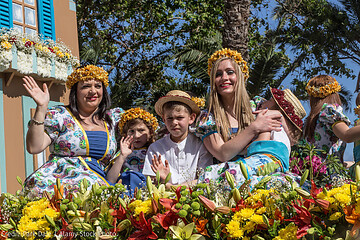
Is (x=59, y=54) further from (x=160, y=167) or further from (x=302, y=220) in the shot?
(x=302, y=220)

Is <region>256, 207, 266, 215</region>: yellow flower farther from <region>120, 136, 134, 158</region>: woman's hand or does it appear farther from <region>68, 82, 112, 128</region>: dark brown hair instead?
<region>68, 82, 112, 128</region>: dark brown hair

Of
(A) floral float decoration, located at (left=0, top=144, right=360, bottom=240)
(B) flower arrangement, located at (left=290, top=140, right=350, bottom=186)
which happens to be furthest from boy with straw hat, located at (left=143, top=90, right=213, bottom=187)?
(A) floral float decoration, located at (left=0, top=144, right=360, bottom=240)

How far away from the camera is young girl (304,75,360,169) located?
505 cm

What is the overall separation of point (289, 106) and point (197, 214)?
6.76ft

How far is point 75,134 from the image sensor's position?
430 centimetres

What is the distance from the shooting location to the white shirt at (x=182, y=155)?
393 cm

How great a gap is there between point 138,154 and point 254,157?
1721 mm

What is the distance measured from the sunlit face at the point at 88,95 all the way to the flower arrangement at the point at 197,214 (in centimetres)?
187

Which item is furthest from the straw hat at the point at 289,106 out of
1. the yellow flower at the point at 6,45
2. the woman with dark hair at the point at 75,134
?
the yellow flower at the point at 6,45

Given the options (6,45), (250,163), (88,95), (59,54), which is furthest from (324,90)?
(59,54)

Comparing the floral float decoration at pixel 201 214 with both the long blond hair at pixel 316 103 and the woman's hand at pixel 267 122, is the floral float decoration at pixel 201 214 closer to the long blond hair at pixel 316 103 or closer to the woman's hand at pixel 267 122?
the woman's hand at pixel 267 122

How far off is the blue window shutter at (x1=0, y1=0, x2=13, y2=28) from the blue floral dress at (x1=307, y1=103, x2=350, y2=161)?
20.9ft

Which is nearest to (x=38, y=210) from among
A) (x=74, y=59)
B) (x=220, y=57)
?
(x=220, y=57)

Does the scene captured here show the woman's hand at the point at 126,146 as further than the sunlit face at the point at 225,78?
Yes
